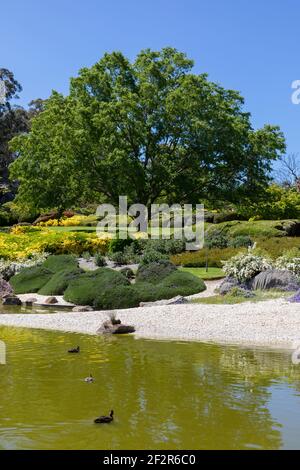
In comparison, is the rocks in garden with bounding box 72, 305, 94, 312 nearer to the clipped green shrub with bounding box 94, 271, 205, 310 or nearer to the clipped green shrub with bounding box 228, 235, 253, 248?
the clipped green shrub with bounding box 94, 271, 205, 310

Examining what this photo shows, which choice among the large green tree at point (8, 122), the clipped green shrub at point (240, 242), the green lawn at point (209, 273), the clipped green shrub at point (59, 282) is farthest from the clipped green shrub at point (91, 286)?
the large green tree at point (8, 122)

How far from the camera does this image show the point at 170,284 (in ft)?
64.4

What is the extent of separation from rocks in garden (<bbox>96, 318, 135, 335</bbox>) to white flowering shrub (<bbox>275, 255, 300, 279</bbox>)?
774 centimetres

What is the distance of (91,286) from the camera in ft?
63.6

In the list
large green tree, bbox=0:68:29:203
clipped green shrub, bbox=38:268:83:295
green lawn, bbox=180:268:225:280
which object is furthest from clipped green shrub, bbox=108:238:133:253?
large green tree, bbox=0:68:29:203

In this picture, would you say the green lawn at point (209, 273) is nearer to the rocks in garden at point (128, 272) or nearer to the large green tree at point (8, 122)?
the rocks in garden at point (128, 272)

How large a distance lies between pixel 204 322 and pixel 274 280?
17.0 feet

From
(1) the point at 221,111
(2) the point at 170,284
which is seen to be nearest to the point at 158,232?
(1) the point at 221,111

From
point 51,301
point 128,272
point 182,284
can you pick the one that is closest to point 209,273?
point 128,272

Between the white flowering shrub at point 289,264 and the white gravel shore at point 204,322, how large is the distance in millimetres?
3590

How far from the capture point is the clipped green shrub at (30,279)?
22.9 metres

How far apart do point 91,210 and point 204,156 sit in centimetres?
2760

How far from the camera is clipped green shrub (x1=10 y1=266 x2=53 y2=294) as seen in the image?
75.2 feet

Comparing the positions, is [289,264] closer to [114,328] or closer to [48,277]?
[114,328]
